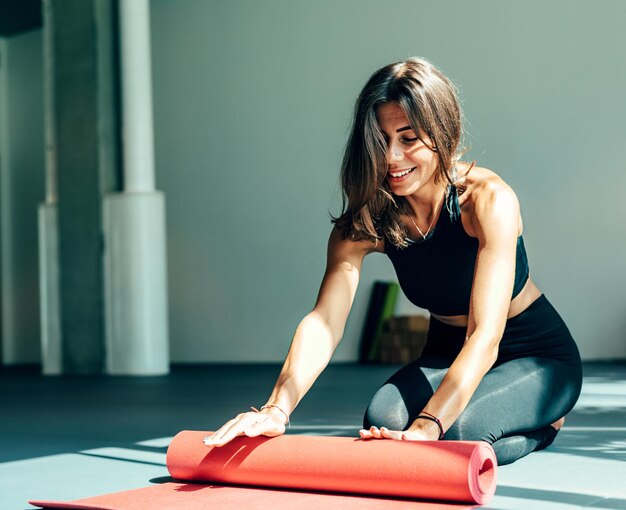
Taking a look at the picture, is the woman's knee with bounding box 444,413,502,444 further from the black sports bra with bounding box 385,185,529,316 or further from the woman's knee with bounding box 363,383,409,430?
the black sports bra with bounding box 385,185,529,316

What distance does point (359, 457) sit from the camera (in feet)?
6.91

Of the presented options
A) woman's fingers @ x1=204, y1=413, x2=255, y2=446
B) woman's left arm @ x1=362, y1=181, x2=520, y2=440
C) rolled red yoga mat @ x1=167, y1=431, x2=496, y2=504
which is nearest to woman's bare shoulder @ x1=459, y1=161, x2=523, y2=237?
woman's left arm @ x1=362, y1=181, x2=520, y2=440

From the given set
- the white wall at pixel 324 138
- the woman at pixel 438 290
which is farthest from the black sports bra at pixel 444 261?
the white wall at pixel 324 138

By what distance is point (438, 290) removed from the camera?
2.61 meters

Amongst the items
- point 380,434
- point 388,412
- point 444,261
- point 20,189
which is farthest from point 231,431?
point 20,189

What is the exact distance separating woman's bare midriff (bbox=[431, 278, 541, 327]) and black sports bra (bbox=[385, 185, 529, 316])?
68mm

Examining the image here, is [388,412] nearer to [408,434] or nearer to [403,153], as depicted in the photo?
[408,434]

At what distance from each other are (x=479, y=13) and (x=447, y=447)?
626cm

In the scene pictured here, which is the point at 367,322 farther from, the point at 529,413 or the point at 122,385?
the point at 529,413

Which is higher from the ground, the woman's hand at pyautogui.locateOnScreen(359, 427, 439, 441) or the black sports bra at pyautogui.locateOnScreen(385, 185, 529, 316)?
the black sports bra at pyautogui.locateOnScreen(385, 185, 529, 316)

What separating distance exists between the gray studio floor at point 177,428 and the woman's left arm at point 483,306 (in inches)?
9.3

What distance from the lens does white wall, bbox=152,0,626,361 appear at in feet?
23.7

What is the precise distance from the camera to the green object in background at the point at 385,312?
8164mm

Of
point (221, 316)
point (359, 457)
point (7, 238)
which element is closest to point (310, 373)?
point (359, 457)
